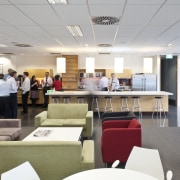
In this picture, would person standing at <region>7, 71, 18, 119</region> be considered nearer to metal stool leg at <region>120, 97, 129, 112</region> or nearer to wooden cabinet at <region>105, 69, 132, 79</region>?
metal stool leg at <region>120, 97, 129, 112</region>

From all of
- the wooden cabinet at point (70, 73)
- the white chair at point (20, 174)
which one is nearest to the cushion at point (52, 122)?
the white chair at point (20, 174)

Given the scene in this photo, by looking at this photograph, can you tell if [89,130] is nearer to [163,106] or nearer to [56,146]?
[56,146]

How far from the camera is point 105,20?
495 cm

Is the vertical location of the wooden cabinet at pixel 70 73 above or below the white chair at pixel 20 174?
above

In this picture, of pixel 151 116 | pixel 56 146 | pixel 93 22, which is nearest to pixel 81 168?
pixel 56 146

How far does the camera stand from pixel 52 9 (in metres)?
4.17

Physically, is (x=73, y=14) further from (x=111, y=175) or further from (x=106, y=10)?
(x=111, y=175)

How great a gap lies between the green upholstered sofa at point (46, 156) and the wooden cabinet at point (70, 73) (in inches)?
387

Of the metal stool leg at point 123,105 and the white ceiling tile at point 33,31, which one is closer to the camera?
the white ceiling tile at point 33,31

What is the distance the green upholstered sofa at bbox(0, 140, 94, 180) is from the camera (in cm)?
257

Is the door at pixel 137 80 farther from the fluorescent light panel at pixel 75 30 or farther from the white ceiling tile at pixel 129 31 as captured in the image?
the fluorescent light panel at pixel 75 30

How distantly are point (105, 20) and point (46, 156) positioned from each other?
3.37 metres

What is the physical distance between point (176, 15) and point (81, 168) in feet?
11.6

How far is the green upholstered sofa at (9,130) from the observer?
4705 millimetres
